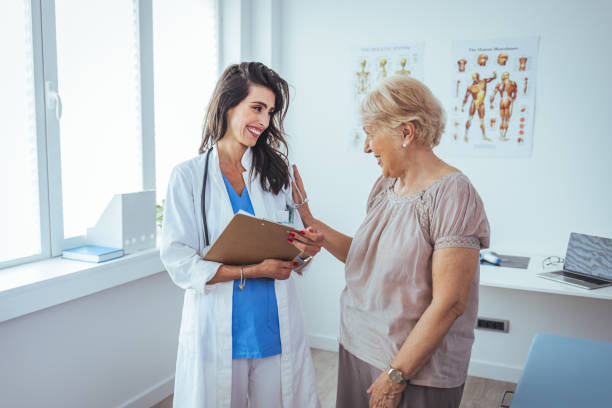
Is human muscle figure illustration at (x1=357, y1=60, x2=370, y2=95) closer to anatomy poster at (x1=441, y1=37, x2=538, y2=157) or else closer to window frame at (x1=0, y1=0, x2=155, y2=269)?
anatomy poster at (x1=441, y1=37, x2=538, y2=157)

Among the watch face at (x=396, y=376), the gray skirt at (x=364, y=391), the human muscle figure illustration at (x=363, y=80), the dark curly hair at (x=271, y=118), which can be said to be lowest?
the gray skirt at (x=364, y=391)

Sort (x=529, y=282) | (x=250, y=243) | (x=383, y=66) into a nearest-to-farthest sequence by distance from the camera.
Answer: (x=250, y=243), (x=529, y=282), (x=383, y=66)

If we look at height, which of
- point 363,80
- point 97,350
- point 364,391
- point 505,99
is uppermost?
point 363,80

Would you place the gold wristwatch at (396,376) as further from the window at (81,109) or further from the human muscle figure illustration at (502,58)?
the human muscle figure illustration at (502,58)

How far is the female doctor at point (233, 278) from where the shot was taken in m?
1.54

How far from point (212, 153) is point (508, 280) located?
155 centimetres

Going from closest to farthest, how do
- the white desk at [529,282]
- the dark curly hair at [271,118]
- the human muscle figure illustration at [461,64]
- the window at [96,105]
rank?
the dark curly hair at [271,118] < the window at [96,105] < the white desk at [529,282] < the human muscle figure illustration at [461,64]

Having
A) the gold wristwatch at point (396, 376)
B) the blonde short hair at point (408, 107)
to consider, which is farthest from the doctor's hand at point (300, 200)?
the gold wristwatch at point (396, 376)

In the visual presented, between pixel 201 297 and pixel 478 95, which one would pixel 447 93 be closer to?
pixel 478 95

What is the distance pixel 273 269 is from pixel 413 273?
518mm

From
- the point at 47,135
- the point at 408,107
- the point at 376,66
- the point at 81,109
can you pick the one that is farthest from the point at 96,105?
the point at 376,66

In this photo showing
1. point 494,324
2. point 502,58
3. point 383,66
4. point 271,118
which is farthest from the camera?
point 383,66

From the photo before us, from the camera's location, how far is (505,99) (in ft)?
9.15

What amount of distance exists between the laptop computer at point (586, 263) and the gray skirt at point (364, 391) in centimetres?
137
